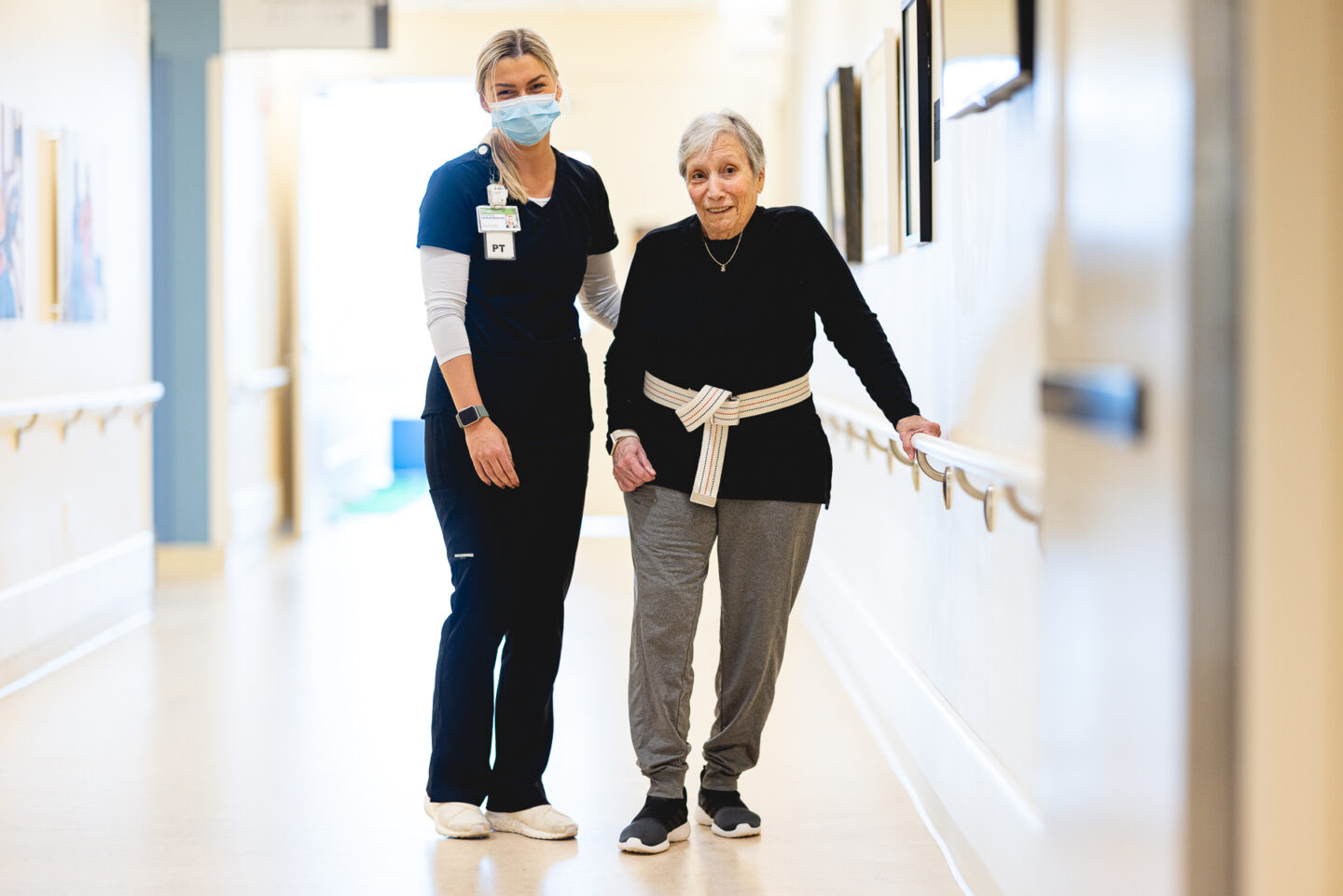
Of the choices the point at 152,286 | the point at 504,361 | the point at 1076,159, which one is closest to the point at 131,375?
the point at 152,286

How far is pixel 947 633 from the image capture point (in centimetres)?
291

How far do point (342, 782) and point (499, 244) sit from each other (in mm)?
1383

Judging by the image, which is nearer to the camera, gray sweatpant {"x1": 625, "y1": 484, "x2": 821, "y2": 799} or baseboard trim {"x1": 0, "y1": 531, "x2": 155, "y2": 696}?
gray sweatpant {"x1": 625, "y1": 484, "x2": 821, "y2": 799}

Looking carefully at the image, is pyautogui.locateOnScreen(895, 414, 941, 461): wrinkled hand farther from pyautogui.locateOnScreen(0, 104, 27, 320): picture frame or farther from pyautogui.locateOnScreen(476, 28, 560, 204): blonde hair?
pyautogui.locateOnScreen(0, 104, 27, 320): picture frame

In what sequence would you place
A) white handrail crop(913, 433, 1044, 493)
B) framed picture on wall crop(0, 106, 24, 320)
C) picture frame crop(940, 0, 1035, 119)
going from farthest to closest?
1. framed picture on wall crop(0, 106, 24, 320)
2. white handrail crop(913, 433, 1044, 493)
3. picture frame crop(940, 0, 1035, 119)

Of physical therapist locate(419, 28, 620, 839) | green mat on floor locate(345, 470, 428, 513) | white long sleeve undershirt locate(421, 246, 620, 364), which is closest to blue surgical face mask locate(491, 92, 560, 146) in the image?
physical therapist locate(419, 28, 620, 839)

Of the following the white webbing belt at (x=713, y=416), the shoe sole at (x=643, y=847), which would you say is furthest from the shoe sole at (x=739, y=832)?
the white webbing belt at (x=713, y=416)

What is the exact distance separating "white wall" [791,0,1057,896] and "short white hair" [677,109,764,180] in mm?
418

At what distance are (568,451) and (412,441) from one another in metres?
9.11

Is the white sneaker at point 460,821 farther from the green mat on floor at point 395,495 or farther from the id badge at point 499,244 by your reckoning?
the green mat on floor at point 395,495

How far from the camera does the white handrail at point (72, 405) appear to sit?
4.21 meters

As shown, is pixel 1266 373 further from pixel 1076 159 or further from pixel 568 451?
pixel 568 451

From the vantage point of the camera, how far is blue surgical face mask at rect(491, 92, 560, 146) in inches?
101

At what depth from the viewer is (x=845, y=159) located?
4082mm
